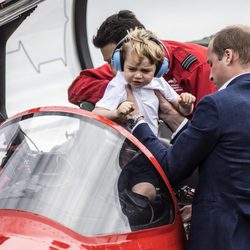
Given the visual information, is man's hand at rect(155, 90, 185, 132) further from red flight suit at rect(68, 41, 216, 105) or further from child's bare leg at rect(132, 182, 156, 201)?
child's bare leg at rect(132, 182, 156, 201)

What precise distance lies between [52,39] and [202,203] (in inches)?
196

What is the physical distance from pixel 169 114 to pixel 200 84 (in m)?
0.51

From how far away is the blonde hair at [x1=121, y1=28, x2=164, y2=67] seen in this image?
2796mm

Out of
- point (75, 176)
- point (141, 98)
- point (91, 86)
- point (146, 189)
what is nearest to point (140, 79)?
point (141, 98)

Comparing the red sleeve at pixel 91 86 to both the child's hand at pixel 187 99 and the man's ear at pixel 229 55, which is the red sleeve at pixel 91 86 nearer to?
the child's hand at pixel 187 99

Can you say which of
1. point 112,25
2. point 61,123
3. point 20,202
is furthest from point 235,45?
point 112,25

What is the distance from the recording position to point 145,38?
285cm

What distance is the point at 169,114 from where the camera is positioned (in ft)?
9.87

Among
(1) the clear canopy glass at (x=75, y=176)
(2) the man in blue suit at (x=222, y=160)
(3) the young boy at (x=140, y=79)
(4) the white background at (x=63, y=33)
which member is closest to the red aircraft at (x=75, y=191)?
(1) the clear canopy glass at (x=75, y=176)

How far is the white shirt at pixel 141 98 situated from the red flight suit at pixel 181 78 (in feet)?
1.46

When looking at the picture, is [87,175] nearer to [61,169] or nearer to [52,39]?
[61,169]

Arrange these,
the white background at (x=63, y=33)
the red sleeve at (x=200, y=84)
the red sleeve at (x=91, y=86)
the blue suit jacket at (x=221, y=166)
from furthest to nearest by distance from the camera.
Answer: the white background at (x=63, y=33), the red sleeve at (x=91, y=86), the red sleeve at (x=200, y=84), the blue suit jacket at (x=221, y=166)

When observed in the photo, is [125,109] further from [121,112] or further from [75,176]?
[75,176]

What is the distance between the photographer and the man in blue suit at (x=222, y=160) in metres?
2.31
